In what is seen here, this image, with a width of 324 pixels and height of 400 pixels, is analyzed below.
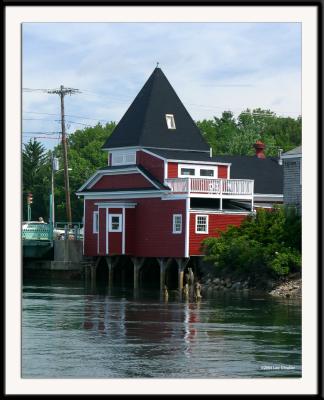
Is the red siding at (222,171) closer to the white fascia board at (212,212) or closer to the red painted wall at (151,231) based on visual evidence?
the white fascia board at (212,212)

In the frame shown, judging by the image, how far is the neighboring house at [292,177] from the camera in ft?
163

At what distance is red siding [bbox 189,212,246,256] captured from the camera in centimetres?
5047

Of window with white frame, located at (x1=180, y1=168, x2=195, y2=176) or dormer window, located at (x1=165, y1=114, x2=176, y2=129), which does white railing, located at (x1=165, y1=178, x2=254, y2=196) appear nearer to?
window with white frame, located at (x1=180, y1=168, x2=195, y2=176)

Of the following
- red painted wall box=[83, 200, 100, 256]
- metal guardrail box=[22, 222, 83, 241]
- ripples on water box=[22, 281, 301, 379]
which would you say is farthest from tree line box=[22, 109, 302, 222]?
ripples on water box=[22, 281, 301, 379]

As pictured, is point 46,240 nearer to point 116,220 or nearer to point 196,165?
point 116,220

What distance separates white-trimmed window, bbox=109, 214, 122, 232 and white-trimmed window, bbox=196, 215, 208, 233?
16.1 feet

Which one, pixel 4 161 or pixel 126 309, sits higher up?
pixel 4 161

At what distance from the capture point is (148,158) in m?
53.8

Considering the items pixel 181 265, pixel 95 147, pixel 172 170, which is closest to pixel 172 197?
pixel 172 170

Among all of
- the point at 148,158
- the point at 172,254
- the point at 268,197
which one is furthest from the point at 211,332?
the point at 268,197

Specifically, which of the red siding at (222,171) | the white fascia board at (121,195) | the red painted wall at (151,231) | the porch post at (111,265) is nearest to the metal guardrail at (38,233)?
the white fascia board at (121,195)

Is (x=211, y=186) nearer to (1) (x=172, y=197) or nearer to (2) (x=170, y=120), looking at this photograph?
(1) (x=172, y=197)

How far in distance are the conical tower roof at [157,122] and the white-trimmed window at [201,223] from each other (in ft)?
20.1

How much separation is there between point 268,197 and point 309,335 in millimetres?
44533
